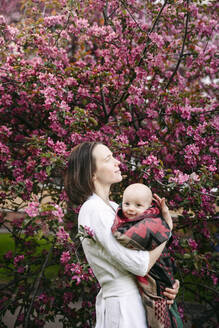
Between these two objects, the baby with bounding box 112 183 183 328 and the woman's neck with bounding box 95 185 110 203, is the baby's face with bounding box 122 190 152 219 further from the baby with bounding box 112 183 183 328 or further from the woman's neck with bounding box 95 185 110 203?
the woman's neck with bounding box 95 185 110 203

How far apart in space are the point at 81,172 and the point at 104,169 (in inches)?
5.5

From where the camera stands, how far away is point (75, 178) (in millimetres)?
1846

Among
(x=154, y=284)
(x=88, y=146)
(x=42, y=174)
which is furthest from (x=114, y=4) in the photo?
(x=154, y=284)

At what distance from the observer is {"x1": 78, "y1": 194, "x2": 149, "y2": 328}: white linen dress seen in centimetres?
142

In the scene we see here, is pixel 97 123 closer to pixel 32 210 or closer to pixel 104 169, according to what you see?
pixel 104 169

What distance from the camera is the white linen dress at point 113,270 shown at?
1425mm

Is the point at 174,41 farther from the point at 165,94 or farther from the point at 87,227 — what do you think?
the point at 87,227

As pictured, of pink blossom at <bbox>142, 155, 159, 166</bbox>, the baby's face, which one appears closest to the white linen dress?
the baby's face

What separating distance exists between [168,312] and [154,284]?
0.53ft

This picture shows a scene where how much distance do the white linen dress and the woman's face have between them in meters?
0.22

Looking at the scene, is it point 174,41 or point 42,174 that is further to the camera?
point 174,41

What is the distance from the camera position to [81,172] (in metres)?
1.82

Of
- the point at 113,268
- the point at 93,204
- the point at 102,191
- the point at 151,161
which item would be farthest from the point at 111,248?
the point at 151,161

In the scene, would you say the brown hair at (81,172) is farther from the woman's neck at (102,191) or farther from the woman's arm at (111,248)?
the woman's arm at (111,248)
